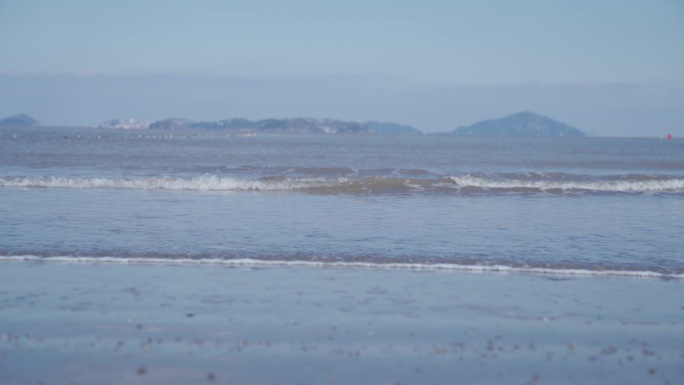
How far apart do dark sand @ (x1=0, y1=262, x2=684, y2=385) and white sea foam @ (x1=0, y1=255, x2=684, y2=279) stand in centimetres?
34

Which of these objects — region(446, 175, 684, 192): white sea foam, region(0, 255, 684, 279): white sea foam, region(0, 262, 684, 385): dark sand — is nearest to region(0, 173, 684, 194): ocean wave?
region(446, 175, 684, 192): white sea foam

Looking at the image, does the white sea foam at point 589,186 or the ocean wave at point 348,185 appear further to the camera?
the white sea foam at point 589,186

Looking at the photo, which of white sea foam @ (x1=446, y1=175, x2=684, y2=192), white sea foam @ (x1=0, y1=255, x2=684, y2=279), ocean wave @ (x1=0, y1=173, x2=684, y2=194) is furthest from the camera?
white sea foam @ (x1=446, y1=175, x2=684, y2=192)

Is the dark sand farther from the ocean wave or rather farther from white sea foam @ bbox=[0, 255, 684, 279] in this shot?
the ocean wave

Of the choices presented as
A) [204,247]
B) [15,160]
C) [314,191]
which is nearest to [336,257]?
[204,247]

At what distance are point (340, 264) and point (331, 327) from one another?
383 centimetres

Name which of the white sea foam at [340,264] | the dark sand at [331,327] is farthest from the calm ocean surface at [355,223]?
the dark sand at [331,327]

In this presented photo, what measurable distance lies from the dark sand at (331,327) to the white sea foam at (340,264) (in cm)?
34

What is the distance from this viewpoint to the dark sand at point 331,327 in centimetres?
696

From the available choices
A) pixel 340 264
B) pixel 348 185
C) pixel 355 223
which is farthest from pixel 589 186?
pixel 340 264

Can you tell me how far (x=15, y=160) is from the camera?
42219 millimetres

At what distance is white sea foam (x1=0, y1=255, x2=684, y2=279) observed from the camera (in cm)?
1186

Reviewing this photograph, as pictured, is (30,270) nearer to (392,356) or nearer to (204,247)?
(204,247)

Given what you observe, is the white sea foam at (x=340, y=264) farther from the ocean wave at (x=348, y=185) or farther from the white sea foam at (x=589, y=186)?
the white sea foam at (x=589, y=186)
